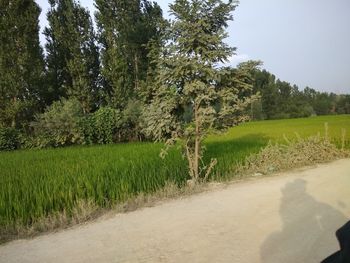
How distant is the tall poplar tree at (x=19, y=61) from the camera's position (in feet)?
109

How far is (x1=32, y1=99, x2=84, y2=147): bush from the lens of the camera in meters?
31.2

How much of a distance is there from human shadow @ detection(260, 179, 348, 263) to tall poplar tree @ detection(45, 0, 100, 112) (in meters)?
33.4

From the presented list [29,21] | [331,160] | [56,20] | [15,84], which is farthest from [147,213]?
A: [56,20]

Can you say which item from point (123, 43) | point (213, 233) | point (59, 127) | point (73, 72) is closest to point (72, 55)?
point (73, 72)

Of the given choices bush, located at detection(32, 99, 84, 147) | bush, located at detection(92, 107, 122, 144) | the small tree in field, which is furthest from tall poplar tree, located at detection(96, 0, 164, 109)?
the small tree in field

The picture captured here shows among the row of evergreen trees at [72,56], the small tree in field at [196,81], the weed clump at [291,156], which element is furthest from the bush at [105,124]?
the small tree in field at [196,81]

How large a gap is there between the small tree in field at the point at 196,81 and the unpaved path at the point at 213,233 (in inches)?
95.3

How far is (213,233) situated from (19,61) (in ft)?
107

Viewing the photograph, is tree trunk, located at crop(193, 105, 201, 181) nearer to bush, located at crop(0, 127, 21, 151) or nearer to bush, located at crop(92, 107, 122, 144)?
bush, located at crop(92, 107, 122, 144)

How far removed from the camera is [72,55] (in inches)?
1519

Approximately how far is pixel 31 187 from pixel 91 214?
3120 millimetres

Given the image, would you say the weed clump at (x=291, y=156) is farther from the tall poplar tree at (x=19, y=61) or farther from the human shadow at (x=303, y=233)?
the tall poplar tree at (x=19, y=61)

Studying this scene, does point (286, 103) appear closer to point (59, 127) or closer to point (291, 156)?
point (59, 127)

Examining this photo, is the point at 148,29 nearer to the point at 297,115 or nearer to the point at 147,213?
the point at 147,213
